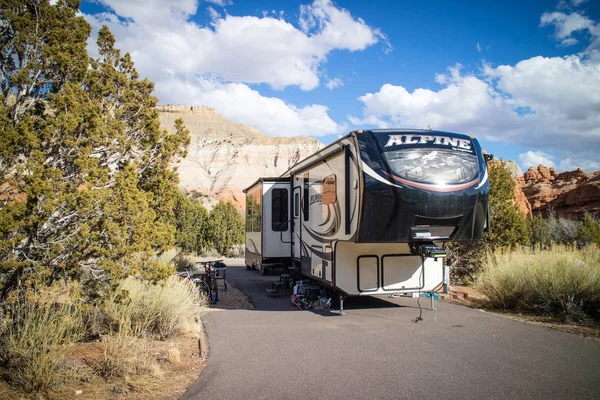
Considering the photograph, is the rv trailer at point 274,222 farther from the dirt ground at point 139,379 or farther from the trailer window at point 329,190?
the dirt ground at point 139,379

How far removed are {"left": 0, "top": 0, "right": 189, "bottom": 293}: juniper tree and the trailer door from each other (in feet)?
16.5

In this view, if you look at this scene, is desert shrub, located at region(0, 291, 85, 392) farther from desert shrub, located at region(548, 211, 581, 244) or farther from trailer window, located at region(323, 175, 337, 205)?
desert shrub, located at region(548, 211, 581, 244)

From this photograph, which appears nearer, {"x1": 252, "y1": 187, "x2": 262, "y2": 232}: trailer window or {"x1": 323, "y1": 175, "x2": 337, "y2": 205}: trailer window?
{"x1": 323, "y1": 175, "x2": 337, "y2": 205}: trailer window

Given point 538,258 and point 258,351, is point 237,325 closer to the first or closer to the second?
point 258,351

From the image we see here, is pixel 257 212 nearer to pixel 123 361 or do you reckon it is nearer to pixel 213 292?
pixel 213 292

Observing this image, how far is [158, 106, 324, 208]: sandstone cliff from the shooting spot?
6012cm

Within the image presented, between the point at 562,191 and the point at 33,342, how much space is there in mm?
51134

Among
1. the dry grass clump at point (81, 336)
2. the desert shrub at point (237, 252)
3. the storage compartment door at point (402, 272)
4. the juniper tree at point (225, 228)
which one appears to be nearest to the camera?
the dry grass clump at point (81, 336)

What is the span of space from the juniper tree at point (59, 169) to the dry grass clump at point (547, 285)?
6765mm

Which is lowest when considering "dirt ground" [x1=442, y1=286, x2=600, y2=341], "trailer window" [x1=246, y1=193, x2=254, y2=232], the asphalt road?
the asphalt road

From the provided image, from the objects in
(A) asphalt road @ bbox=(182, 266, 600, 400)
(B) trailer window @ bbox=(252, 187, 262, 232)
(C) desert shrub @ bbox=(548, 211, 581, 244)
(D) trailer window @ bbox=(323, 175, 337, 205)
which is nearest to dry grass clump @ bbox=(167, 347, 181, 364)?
(A) asphalt road @ bbox=(182, 266, 600, 400)

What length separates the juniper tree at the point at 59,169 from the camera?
5.08 m

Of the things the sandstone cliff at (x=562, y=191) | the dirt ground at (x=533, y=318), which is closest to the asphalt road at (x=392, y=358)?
the dirt ground at (x=533, y=318)

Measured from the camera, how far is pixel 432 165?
292 inches
